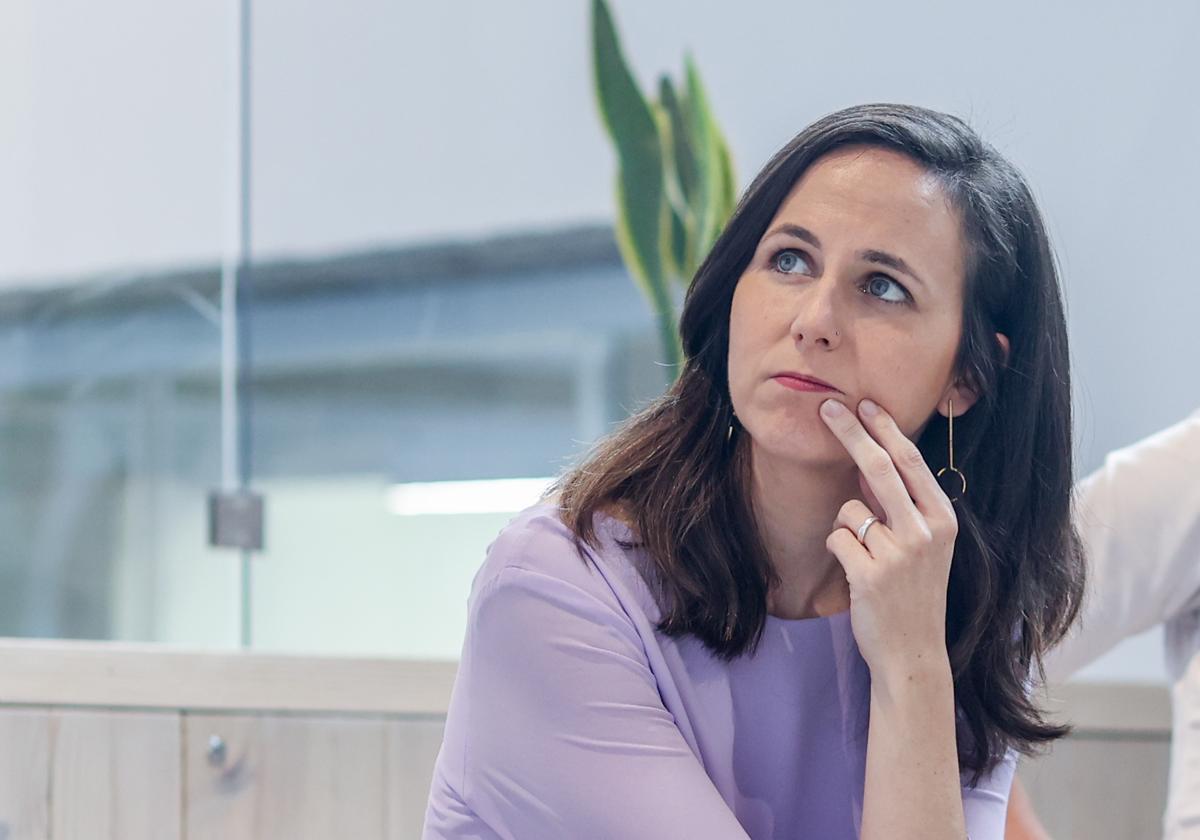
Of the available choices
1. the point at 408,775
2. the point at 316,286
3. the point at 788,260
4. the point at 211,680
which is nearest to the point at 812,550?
the point at 788,260

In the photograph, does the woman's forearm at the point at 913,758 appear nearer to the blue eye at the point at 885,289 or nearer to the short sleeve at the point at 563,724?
the short sleeve at the point at 563,724

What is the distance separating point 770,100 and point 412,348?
658mm

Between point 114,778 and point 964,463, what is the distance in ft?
2.76

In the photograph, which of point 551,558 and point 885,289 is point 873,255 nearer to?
point 885,289

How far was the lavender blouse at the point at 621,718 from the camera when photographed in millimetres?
994

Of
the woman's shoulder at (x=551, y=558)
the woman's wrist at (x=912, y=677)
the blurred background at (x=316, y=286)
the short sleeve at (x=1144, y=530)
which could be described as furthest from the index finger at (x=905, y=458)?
the blurred background at (x=316, y=286)

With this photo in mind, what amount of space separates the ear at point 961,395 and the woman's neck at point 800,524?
0.09 metres

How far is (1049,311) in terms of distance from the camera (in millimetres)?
1152

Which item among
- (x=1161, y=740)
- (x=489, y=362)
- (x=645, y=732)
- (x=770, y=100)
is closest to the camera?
(x=645, y=732)

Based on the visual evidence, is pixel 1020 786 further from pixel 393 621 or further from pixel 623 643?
pixel 393 621

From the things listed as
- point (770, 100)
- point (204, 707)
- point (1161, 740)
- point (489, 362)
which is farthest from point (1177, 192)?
point (204, 707)

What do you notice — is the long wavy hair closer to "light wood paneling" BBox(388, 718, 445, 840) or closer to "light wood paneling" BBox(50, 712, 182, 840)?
"light wood paneling" BBox(388, 718, 445, 840)

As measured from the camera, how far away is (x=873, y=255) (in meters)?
1.05

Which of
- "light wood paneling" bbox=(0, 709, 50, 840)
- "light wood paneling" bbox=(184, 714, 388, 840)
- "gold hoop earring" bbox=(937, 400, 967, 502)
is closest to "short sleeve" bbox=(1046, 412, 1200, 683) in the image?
"gold hoop earring" bbox=(937, 400, 967, 502)
